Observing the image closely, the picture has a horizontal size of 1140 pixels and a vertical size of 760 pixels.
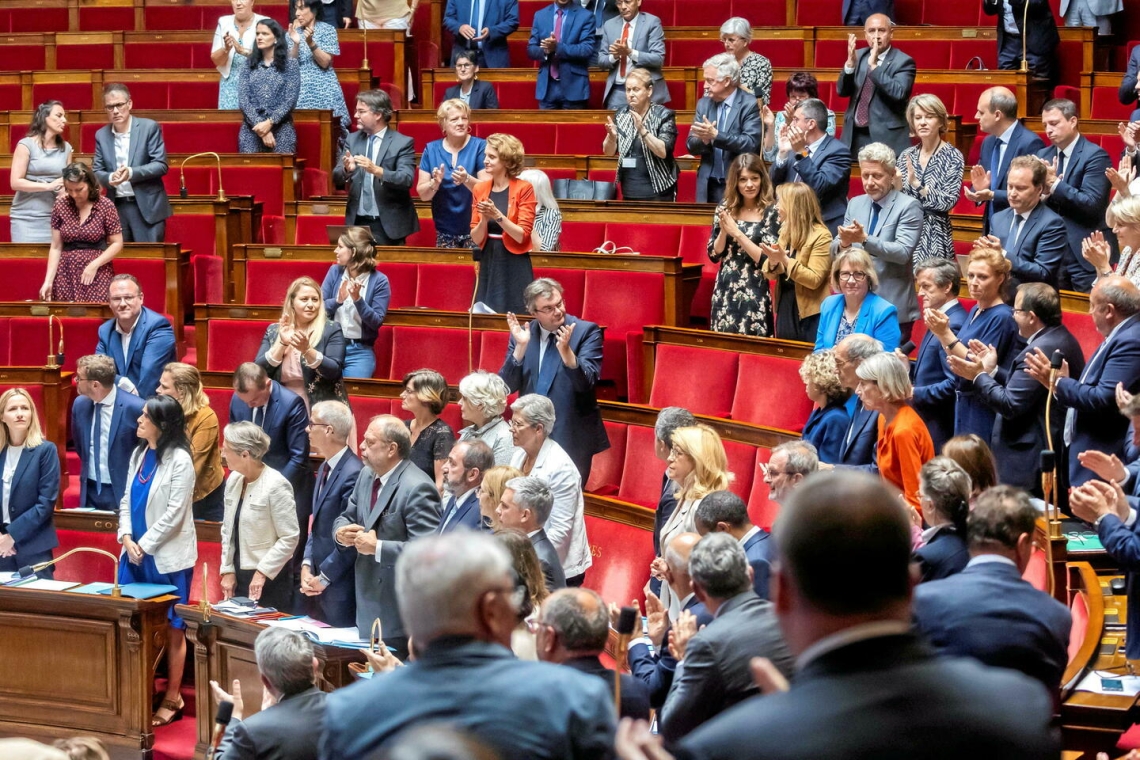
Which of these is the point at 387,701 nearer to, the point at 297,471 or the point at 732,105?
the point at 297,471

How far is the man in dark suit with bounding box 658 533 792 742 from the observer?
6.63 ft

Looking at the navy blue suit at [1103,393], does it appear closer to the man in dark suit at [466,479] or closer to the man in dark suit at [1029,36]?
the man in dark suit at [466,479]

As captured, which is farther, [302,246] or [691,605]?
[302,246]

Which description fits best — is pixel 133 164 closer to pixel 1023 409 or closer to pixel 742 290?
pixel 742 290

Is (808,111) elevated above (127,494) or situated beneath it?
elevated above

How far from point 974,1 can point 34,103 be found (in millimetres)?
4436

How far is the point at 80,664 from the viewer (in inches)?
159

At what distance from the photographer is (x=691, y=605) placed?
254 cm

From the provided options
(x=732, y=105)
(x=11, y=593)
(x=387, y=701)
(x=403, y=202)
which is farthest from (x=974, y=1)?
(x=387, y=701)

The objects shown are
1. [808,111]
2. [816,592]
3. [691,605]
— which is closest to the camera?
[816,592]

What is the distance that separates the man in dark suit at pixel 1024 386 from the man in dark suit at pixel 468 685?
2.14 meters

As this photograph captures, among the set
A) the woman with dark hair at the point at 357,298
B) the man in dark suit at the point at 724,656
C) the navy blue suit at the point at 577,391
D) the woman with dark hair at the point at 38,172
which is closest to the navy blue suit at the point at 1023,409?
the navy blue suit at the point at 577,391

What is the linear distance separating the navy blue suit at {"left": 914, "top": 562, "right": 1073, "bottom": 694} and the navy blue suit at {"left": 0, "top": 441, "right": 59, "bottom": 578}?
3134mm

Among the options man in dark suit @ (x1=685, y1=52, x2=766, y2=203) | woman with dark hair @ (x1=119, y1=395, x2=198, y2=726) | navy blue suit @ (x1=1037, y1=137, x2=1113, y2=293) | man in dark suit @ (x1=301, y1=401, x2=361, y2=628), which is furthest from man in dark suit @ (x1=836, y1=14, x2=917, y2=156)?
woman with dark hair @ (x1=119, y1=395, x2=198, y2=726)
